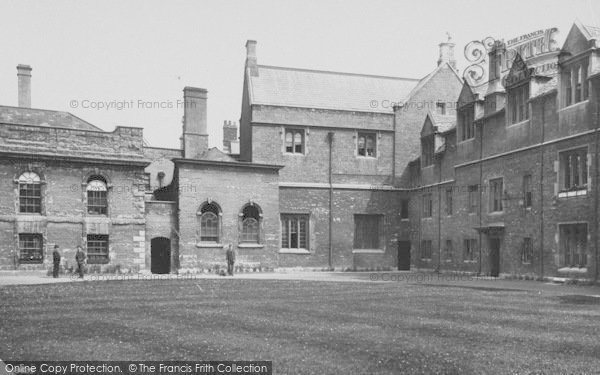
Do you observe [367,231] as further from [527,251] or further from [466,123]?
[527,251]

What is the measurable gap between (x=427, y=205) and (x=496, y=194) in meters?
7.69

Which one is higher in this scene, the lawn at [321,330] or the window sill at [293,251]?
the lawn at [321,330]

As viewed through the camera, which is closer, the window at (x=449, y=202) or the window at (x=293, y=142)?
the window at (x=449, y=202)

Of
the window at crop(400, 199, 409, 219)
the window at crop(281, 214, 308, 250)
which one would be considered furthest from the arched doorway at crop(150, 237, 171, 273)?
the window at crop(400, 199, 409, 219)

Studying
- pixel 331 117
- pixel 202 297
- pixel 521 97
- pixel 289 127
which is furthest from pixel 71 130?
pixel 521 97

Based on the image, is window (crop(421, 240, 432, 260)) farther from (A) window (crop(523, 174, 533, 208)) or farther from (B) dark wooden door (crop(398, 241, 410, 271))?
(A) window (crop(523, 174, 533, 208))

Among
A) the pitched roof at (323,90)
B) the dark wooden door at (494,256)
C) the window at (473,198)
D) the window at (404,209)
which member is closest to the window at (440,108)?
the pitched roof at (323,90)

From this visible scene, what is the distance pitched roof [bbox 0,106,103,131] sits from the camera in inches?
1604

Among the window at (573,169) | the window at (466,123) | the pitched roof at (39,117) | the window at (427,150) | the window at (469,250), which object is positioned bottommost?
the window at (469,250)

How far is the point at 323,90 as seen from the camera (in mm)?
42188

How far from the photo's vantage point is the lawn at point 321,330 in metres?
8.34

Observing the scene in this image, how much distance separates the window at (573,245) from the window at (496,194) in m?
5.24

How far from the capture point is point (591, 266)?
23.5 metres

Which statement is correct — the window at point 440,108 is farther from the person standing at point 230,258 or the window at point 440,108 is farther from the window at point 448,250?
the person standing at point 230,258
